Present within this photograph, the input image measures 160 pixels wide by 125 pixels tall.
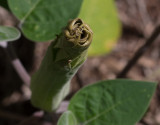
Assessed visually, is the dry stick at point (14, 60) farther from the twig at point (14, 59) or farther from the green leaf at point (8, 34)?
the green leaf at point (8, 34)

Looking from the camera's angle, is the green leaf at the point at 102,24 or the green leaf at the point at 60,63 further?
the green leaf at the point at 102,24

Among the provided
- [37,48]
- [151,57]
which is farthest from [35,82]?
[151,57]

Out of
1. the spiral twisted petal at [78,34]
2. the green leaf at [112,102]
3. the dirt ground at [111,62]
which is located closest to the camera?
the spiral twisted petal at [78,34]

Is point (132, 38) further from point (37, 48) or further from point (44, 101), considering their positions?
point (44, 101)

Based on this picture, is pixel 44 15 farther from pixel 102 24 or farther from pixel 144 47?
pixel 102 24

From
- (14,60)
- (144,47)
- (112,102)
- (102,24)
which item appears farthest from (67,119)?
(102,24)

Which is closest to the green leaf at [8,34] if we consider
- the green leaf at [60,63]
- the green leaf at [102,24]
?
the green leaf at [60,63]

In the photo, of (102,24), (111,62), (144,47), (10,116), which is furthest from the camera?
(111,62)
